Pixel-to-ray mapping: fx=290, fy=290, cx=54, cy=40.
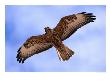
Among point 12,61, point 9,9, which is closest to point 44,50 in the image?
point 12,61

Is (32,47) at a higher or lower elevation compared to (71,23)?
lower

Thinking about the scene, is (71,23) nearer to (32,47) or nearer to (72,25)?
(72,25)

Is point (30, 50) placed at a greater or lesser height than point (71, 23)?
lesser

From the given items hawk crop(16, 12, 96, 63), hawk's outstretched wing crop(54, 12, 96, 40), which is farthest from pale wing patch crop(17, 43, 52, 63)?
hawk's outstretched wing crop(54, 12, 96, 40)

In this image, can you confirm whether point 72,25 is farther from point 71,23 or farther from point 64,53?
point 64,53

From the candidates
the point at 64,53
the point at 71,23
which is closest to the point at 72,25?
the point at 71,23
